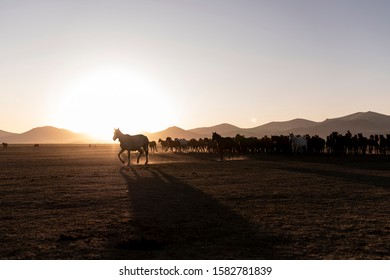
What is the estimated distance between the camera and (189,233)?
27.8 feet

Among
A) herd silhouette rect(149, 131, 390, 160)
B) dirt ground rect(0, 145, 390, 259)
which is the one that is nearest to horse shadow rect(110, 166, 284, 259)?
dirt ground rect(0, 145, 390, 259)

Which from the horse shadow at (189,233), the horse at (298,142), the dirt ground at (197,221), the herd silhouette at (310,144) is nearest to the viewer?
the horse shadow at (189,233)

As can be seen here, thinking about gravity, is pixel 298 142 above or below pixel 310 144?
above

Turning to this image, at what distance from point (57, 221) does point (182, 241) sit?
401 centimetres

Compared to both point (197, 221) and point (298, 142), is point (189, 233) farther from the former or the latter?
point (298, 142)

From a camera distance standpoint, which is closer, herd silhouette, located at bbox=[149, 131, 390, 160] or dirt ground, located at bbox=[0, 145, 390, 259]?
dirt ground, located at bbox=[0, 145, 390, 259]

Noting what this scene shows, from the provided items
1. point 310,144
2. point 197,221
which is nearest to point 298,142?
point 310,144

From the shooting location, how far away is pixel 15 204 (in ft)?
41.2

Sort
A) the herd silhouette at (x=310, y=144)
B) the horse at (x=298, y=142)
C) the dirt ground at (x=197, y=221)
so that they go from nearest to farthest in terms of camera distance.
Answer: the dirt ground at (x=197, y=221)
the herd silhouette at (x=310, y=144)
the horse at (x=298, y=142)

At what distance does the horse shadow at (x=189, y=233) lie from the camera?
7.00 m

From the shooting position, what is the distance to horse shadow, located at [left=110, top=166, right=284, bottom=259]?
700 centimetres

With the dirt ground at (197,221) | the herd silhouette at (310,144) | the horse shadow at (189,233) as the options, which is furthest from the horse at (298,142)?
the horse shadow at (189,233)

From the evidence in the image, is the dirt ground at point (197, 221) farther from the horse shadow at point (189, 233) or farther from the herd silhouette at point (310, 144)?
the herd silhouette at point (310, 144)

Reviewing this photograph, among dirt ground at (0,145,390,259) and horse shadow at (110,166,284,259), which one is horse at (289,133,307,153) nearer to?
dirt ground at (0,145,390,259)
